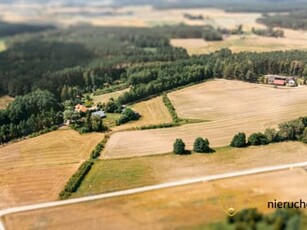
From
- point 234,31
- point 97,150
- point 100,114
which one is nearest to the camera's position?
point 97,150

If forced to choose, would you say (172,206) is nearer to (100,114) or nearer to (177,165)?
(177,165)

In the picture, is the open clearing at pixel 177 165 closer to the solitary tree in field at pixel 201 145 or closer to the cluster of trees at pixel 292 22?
the solitary tree in field at pixel 201 145

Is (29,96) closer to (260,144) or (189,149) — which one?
(189,149)

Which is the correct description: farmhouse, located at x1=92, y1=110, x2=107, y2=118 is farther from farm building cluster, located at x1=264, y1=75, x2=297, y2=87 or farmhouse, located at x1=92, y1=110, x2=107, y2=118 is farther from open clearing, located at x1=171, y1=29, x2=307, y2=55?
open clearing, located at x1=171, y1=29, x2=307, y2=55

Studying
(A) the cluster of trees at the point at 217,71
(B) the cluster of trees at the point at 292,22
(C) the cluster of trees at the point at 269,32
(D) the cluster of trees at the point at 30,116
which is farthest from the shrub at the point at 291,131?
(C) the cluster of trees at the point at 269,32

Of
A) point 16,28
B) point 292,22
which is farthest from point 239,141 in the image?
point 16,28
